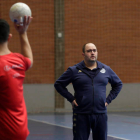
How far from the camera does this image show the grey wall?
15828 millimetres

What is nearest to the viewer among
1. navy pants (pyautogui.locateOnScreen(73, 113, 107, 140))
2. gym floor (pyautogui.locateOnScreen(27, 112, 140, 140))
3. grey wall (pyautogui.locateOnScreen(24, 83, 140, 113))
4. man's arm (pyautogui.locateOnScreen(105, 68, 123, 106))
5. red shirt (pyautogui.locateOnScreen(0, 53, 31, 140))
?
red shirt (pyautogui.locateOnScreen(0, 53, 31, 140))

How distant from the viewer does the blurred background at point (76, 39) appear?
16.1 meters

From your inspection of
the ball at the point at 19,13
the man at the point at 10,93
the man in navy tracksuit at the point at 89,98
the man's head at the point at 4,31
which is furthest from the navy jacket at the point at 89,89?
the man's head at the point at 4,31

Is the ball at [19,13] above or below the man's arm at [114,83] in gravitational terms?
above

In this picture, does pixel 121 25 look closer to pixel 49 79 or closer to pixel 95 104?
pixel 49 79

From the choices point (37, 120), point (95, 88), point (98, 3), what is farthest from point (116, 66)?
point (95, 88)

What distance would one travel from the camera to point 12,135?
10.2 feet

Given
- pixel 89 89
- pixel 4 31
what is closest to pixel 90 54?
pixel 89 89

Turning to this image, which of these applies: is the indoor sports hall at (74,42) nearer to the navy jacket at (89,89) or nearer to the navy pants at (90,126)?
the navy jacket at (89,89)

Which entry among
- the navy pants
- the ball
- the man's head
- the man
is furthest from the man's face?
the man's head

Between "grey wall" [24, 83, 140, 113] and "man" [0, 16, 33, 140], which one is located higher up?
"man" [0, 16, 33, 140]

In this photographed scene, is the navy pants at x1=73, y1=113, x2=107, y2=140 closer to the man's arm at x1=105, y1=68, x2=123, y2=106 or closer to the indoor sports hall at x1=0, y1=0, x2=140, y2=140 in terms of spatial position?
the man's arm at x1=105, y1=68, x2=123, y2=106

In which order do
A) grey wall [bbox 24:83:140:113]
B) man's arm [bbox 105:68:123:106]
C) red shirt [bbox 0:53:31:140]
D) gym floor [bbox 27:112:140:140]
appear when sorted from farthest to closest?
grey wall [bbox 24:83:140:113] < gym floor [bbox 27:112:140:140] < man's arm [bbox 105:68:123:106] < red shirt [bbox 0:53:31:140]

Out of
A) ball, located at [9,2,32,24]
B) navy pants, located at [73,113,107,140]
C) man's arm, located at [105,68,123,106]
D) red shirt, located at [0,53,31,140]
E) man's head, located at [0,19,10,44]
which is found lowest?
navy pants, located at [73,113,107,140]
